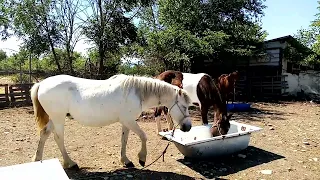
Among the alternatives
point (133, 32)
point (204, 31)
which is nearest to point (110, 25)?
point (133, 32)

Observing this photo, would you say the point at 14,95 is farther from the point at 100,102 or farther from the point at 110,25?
the point at 100,102

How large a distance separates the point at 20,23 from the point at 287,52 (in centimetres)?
1259

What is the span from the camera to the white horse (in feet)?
13.3

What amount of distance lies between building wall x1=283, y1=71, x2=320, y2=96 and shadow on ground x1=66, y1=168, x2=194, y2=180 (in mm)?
12768

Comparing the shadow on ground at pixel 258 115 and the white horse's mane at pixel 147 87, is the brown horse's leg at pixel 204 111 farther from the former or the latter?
the shadow on ground at pixel 258 115

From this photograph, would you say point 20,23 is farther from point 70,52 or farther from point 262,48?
point 262,48

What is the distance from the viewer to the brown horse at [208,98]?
5057 mm

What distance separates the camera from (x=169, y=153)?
5195mm

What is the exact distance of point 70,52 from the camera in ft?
41.1

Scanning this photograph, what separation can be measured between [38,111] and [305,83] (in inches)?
602

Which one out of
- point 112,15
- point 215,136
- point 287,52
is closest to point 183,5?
point 112,15

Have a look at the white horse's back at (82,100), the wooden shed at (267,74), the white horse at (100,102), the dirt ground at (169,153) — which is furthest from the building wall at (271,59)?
the white horse's back at (82,100)

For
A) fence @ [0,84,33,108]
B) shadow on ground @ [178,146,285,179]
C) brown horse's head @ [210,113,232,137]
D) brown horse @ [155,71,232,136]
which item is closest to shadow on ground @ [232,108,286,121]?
brown horse @ [155,71,232,136]

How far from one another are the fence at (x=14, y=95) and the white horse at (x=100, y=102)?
283 inches
